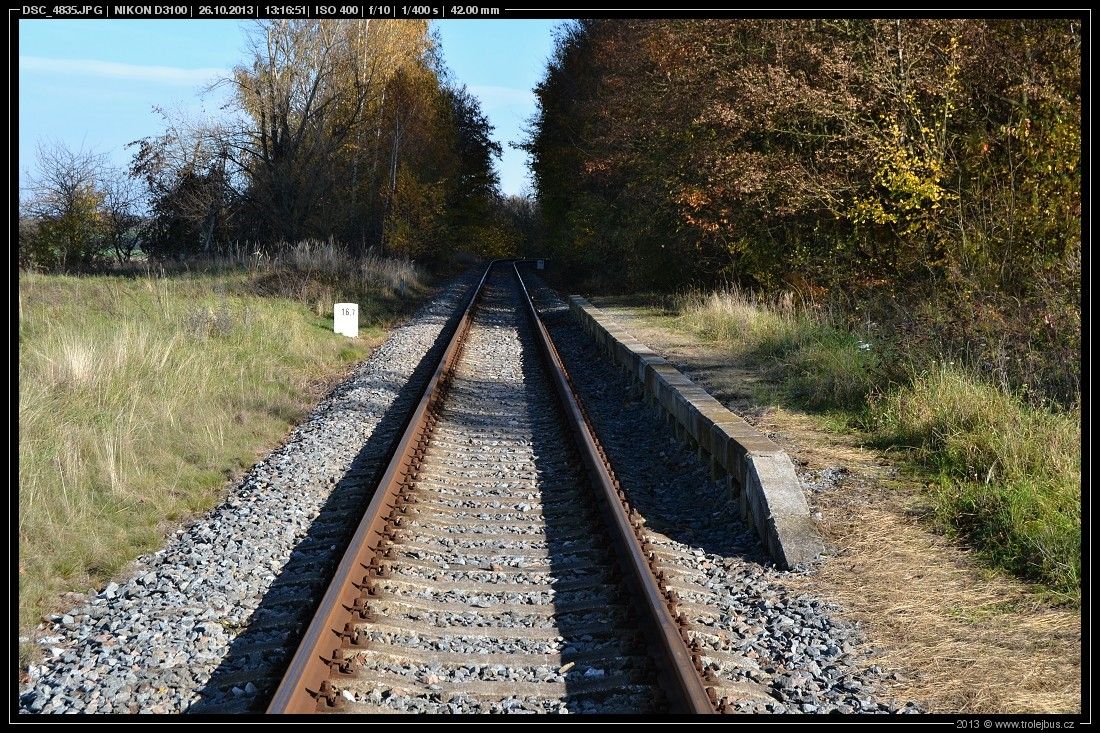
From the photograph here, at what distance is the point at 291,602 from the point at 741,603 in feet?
8.21

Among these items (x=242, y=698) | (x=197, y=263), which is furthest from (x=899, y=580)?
(x=197, y=263)

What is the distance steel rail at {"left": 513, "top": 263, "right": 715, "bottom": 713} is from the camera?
3.90 metres

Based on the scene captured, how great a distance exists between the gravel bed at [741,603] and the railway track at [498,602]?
221 millimetres

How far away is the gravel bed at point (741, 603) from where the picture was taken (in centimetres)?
425

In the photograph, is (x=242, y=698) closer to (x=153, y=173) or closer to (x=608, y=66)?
(x=608, y=66)

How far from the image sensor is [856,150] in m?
13.6

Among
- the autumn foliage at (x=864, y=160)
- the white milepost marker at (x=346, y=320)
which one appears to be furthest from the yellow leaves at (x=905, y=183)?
the white milepost marker at (x=346, y=320)

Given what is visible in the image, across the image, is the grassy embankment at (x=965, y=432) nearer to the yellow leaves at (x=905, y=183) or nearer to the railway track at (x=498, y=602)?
the yellow leaves at (x=905, y=183)

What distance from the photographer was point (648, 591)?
192 inches

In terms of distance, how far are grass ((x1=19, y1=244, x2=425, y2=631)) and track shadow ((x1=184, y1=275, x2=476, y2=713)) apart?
1036 millimetres

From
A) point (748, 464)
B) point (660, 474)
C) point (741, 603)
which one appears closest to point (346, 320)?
point (660, 474)

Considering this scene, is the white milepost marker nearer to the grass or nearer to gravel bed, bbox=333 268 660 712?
the grass

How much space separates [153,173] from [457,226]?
21.6m

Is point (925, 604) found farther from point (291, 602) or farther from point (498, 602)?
point (291, 602)
